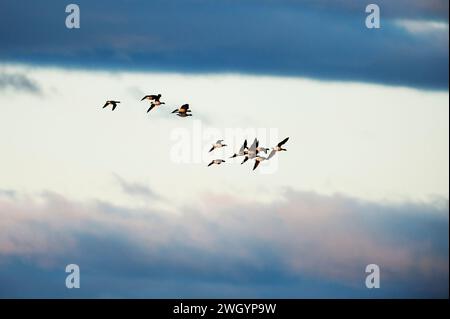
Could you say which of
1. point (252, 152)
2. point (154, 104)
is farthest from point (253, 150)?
point (154, 104)

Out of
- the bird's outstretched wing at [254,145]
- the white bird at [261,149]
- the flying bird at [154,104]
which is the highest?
the flying bird at [154,104]

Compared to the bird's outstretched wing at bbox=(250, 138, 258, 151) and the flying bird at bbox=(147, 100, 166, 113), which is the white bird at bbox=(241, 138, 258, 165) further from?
the flying bird at bbox=(147, 100, 166, 113)

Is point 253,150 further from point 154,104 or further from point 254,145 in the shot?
point 154,104

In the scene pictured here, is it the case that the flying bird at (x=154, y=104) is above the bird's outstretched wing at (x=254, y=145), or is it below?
above

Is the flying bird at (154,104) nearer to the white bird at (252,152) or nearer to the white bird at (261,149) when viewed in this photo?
the white bird at (252,152)

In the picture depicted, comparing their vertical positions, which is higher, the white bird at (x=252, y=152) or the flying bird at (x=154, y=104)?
the flying bird at (x=154, y=104)

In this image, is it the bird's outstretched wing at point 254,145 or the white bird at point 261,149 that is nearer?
the white bird at point 261,149

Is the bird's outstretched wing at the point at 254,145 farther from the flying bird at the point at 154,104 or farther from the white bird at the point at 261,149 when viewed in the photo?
the flying bird at the point at 154,104
